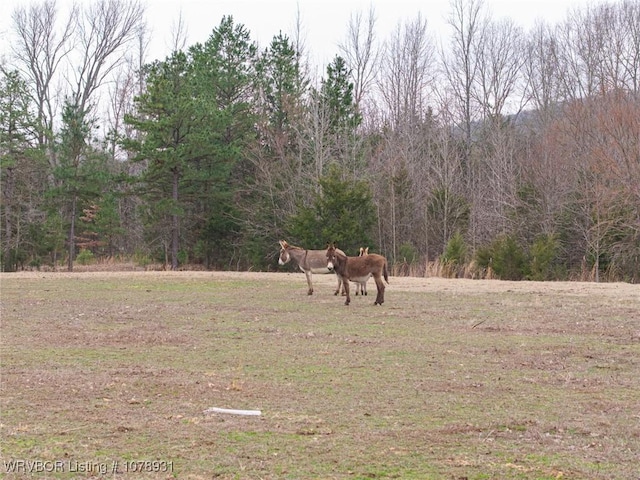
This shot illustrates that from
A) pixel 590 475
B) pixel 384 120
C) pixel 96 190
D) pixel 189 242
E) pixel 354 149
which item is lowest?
pixel 590 475

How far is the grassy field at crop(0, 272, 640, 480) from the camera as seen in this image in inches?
199

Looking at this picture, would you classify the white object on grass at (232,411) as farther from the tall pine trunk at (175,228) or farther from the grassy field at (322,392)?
the tall pine trunk at (175,228)

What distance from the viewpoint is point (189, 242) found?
3912 centimetres

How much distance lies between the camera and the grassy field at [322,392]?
5062 mm

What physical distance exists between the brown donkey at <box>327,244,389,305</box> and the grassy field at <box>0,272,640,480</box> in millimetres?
726

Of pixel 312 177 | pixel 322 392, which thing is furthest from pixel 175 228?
pixel 322 392

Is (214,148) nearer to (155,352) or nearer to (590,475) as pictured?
(155,352)

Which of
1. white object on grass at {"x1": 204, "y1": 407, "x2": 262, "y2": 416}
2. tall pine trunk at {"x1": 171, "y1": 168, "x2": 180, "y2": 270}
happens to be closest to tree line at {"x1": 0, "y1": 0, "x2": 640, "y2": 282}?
tall pine trunk at {"x1": 171, "y1": 168, "x2": 180, "y2": 270}

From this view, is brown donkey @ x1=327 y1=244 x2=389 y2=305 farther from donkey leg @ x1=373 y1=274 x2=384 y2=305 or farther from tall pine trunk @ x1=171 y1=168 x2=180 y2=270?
tall pine trunk @ x1=171 y1=168 x2=180 y2=270

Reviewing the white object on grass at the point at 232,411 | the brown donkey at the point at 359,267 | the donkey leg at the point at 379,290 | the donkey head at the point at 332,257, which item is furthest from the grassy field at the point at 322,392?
the donkey head at the point at 332,257

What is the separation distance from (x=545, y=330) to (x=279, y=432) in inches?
281

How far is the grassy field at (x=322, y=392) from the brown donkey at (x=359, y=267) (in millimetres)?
726

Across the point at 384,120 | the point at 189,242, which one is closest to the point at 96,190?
the point at 189,242

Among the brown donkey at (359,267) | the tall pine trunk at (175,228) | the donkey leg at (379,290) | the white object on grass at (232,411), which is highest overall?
the tall pine trunk at (175,228)
